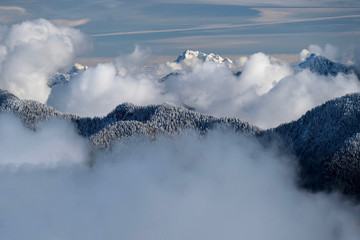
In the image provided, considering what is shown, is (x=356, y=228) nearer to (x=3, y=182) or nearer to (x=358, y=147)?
(x=358, y=147)

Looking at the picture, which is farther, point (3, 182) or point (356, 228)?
point (3, 182)

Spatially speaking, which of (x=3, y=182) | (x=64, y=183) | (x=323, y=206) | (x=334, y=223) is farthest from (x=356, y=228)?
(x=3, y=182)

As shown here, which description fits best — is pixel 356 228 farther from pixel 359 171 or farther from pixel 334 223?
pixel 359 171

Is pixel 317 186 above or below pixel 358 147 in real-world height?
below

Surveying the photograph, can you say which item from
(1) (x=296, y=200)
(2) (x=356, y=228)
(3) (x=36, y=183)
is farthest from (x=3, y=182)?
(2) (x=356, y=228)

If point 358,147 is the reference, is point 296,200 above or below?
below

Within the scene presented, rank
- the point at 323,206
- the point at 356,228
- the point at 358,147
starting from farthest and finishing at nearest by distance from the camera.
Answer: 1. the point at 358,147
2. the point at 323,206
3. the point at 356,228

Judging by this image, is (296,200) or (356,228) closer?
(356,228)

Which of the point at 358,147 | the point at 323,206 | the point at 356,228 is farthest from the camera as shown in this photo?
the point at 358,147
